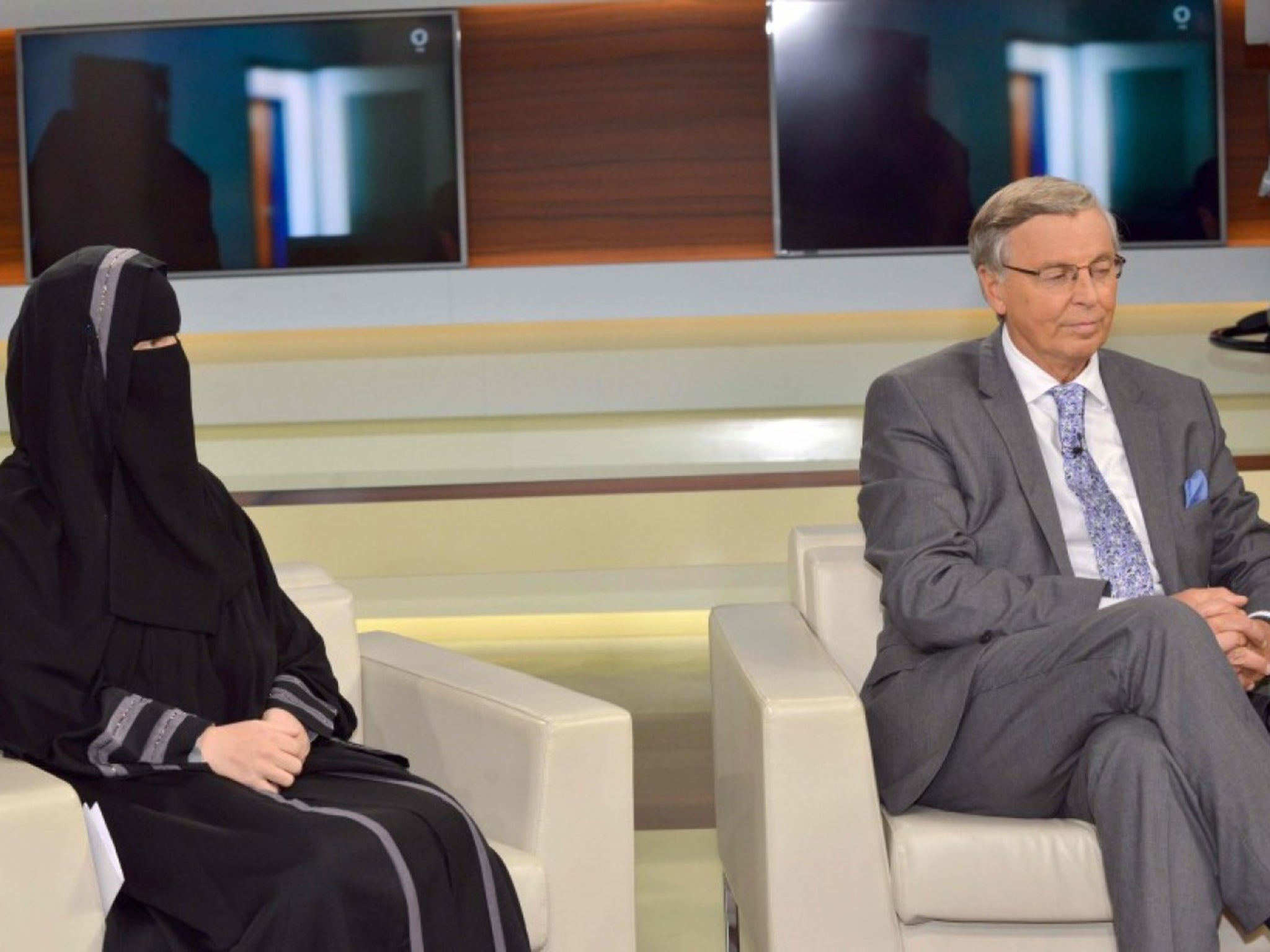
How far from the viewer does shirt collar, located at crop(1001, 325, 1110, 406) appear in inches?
103

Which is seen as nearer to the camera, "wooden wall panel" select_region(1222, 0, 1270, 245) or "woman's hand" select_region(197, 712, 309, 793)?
"woman's hand" select_region(197, 712, 309, 793)

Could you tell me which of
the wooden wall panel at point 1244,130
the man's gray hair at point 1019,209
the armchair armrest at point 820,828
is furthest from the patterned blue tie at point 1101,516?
the wooden wall panel at point 1244,130

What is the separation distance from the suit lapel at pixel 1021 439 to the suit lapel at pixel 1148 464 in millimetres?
29

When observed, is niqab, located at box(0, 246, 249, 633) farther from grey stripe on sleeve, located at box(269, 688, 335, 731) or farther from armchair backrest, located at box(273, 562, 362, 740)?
armchair backrest, located at box(273, 562, 362, 740)

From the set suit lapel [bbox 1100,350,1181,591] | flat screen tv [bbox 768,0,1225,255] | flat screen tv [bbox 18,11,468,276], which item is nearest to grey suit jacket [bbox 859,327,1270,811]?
suit lapel [bbox 1100,350,1181,591]

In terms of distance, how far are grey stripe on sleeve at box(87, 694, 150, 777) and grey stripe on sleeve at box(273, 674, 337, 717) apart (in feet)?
0.82

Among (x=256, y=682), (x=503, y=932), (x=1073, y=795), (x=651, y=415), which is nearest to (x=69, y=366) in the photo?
(x=256, y=682)

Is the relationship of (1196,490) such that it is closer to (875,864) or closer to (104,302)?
(875,864)

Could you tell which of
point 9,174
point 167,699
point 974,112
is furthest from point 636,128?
point 167,699

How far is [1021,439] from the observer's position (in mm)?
2553

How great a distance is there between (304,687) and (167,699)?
202mm

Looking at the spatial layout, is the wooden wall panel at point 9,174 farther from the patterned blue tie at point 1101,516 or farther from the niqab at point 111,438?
the patterned blue tie at point 1101,516

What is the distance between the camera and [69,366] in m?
2.09

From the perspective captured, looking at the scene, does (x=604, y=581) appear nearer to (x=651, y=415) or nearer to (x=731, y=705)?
(x=651, y=415)
